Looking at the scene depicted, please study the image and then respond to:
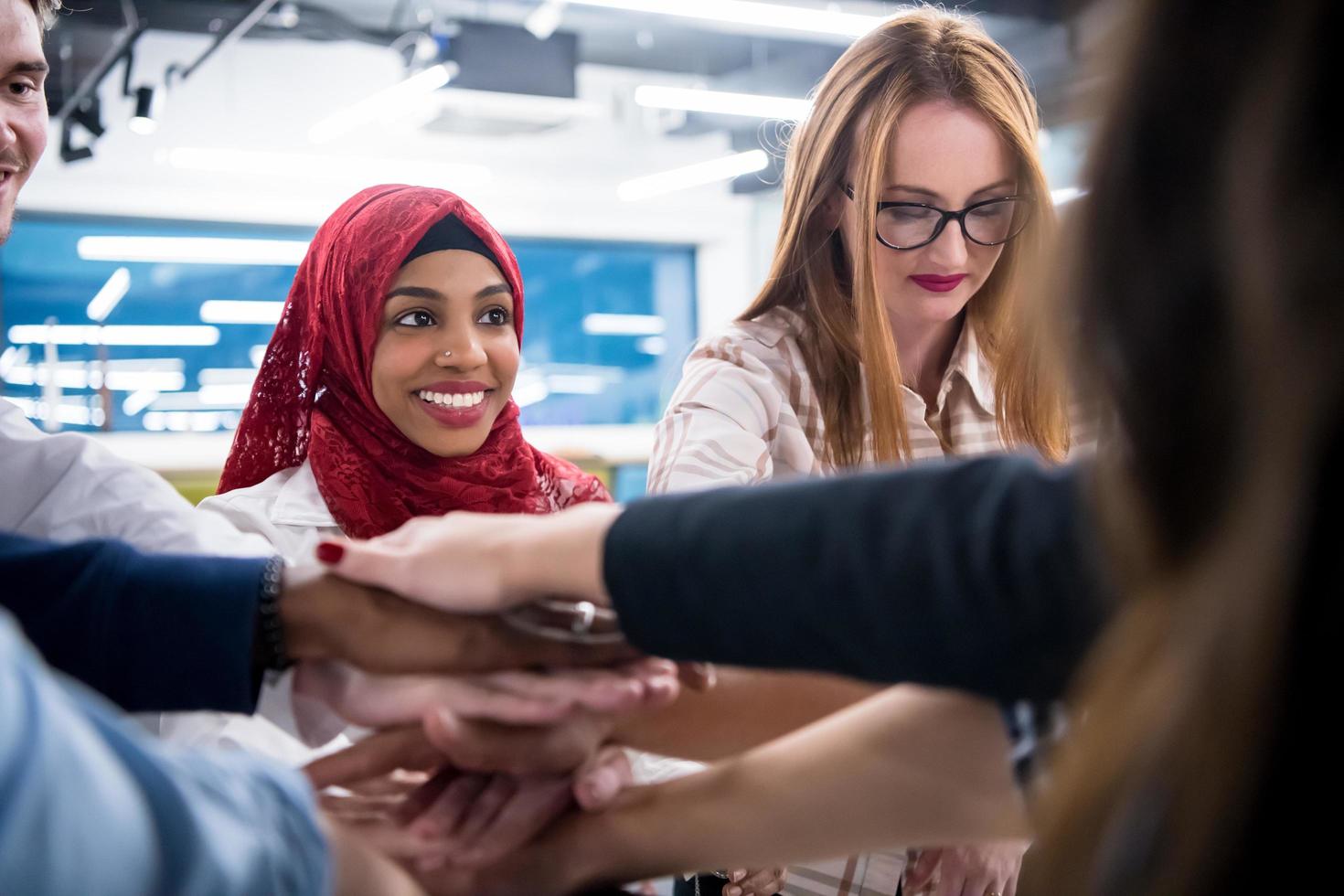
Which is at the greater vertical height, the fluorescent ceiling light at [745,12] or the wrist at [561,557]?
the fluorescent ceiling light at [745,12]

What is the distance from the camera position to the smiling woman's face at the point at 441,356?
198 cm

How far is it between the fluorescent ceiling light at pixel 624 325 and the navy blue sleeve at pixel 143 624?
1048 centimetres

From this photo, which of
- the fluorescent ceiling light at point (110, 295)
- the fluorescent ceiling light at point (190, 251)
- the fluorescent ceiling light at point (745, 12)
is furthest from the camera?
the fluorescent ceiling light at point (190, 251)

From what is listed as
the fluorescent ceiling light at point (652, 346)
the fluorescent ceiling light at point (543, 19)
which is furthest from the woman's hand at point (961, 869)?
the fluorescent ceiling light at point (652, 346)

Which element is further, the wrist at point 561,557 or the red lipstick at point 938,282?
the red lipstick at point 938,282

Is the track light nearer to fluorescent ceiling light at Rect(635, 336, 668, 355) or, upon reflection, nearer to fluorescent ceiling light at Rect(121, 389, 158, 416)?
fluorescent ceiling light at Rect(121, 389, 158, 416)

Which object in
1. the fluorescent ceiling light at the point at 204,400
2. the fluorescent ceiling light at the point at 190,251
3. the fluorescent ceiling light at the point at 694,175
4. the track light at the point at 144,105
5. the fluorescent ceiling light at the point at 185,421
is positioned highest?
the track light at the point at 144,105

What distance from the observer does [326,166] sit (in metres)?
8.84

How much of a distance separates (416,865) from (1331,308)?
705 millimetres

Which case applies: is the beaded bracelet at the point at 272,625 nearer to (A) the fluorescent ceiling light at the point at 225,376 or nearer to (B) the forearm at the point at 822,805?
(B) the forearm at the point at 822,805

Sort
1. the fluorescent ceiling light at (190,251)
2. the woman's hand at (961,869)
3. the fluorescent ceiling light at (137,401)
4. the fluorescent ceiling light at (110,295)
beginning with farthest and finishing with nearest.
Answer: the fluorescent ceiling light at (137,401) < the fluorescent ceiling light at (190,251) < the fluorescent ceiling light at (110,295) < the woman's hand at (961,869)

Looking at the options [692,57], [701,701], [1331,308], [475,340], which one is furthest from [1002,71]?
[692,57]

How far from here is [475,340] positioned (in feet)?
6.60

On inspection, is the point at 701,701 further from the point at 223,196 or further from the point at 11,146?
the point at 223,196
